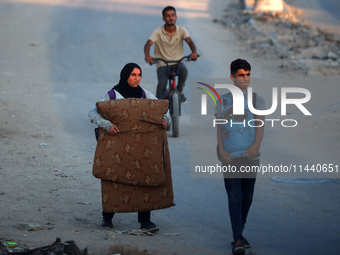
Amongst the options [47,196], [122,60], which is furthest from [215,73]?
[47,196]

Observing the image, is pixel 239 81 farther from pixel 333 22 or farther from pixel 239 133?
pixel 333 22

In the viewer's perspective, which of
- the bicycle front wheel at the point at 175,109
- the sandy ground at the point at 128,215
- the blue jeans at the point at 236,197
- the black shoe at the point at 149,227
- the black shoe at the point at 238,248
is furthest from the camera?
the bicycle front wheel at the point at 175,109

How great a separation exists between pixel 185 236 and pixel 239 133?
119 cm

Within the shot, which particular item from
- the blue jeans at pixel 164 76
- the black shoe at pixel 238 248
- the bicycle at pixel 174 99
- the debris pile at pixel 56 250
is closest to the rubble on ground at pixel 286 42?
the blue jeans at pixel 164 76

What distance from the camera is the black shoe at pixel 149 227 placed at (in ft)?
19.1

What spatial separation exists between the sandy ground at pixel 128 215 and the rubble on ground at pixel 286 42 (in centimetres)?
116

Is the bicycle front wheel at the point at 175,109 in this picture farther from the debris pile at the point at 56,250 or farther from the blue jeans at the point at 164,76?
the debris pile at the point at 56,250

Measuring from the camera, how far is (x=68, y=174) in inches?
323

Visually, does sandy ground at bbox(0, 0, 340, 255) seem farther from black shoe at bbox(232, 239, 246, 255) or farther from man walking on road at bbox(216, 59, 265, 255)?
man walking on road at bbox(216, 59, 265, 255)

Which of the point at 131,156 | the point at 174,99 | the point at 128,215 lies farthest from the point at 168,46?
the point at 131,156

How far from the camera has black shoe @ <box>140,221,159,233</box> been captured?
230 inches

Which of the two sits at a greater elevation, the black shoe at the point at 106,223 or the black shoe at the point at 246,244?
the black shoe at the point at 106,223

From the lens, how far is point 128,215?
675cm

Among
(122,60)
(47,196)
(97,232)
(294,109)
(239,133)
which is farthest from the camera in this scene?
(122,60)
